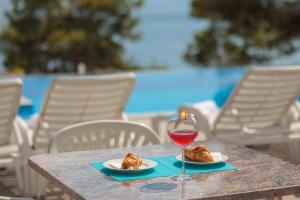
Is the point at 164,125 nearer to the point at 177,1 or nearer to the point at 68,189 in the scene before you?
the point at 68,189

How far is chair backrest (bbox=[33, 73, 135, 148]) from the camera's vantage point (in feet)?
16.3

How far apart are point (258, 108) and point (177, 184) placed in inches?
120

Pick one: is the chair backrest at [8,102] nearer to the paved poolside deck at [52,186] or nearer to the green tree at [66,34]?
the paved poolside deck at [52,186]

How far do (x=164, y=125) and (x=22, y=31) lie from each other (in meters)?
15.2

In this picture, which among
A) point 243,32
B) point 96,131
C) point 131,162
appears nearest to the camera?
point 131,162

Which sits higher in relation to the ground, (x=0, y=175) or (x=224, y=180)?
(x=224, y=180)

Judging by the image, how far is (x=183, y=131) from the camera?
8.56ft

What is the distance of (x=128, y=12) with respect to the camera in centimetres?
2294

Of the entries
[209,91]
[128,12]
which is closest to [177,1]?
[128,12]

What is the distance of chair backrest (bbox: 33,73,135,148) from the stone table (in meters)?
1.92

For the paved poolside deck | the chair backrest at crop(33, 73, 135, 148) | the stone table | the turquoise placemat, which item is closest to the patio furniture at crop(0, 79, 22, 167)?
the chair backrest at crop(33, 73, 135, 148)

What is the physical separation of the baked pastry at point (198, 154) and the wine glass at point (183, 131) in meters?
0.17

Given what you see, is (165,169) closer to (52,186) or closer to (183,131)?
(183,131)

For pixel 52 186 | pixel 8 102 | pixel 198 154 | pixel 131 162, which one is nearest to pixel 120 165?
pixel 131 162
